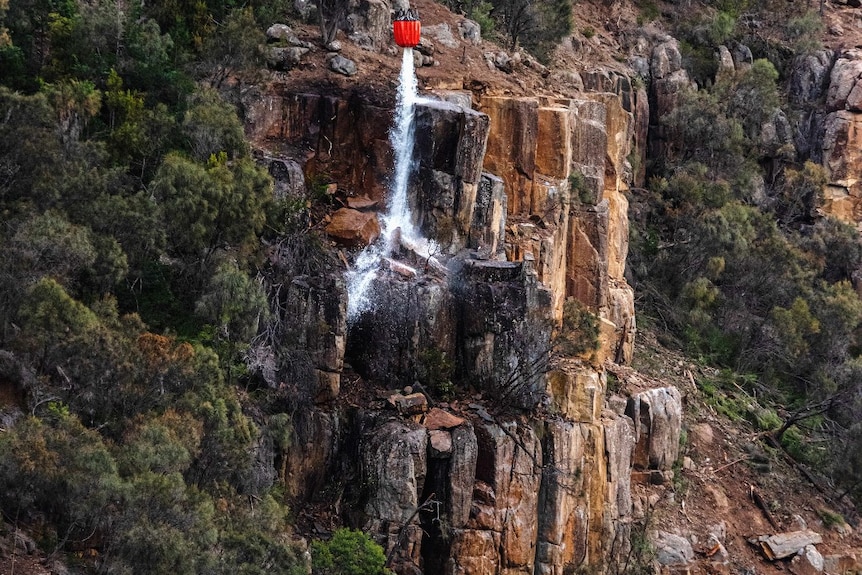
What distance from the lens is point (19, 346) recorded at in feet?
67.2

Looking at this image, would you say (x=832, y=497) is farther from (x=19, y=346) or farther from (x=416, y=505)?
(x=19, y=346)

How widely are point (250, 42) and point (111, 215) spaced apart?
7.18 metres

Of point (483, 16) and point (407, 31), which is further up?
point (483, 16)

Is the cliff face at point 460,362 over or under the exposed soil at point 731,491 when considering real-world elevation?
over

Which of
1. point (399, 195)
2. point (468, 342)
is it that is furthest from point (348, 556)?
point (399, 195)

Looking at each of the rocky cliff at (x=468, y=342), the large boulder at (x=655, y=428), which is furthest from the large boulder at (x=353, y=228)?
the large boulder at (x=655, y=428)

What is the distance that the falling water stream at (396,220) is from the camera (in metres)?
25.9

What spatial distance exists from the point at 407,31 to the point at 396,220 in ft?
20.3

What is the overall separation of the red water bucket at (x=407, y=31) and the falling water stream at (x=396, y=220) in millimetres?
1532

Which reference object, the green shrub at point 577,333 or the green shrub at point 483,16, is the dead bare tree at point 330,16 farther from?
the green shrub at point 577,333

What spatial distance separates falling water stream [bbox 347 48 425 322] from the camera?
2594 cm

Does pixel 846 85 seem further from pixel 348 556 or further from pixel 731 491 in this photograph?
pixel 348 556

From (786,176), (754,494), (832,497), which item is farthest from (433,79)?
(786,176)

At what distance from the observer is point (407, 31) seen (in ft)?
101
